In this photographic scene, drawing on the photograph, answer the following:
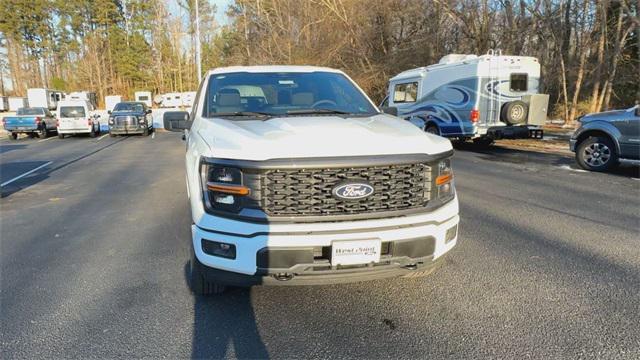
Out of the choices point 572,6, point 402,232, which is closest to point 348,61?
point 572,6

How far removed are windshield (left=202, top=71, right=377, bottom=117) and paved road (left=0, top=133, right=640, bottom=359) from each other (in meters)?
1.60

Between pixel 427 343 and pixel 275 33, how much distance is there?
33.8 metres

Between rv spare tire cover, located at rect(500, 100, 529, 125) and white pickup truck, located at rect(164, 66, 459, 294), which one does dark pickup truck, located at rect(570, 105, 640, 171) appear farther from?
white pickup truck, located at rect(164, 66, 459, 294)

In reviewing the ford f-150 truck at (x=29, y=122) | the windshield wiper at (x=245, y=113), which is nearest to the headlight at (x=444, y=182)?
the windshield wiper at (x=245, y=113)

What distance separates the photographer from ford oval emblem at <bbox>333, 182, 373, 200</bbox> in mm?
2637

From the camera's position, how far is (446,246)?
2922 millimetres

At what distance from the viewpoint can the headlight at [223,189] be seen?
2.61 m

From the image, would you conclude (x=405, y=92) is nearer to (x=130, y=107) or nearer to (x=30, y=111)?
(x=130, y=107)

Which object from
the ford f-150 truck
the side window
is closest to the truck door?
the side window

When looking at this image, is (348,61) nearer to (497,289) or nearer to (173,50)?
(497,289)

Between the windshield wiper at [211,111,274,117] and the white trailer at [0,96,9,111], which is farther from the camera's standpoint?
the white trailer at [0,96,9,111]

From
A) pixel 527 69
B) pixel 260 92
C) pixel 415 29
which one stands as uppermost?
pixel 415 29

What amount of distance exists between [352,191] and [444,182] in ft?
2.50

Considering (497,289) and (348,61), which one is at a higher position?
(348,61)
